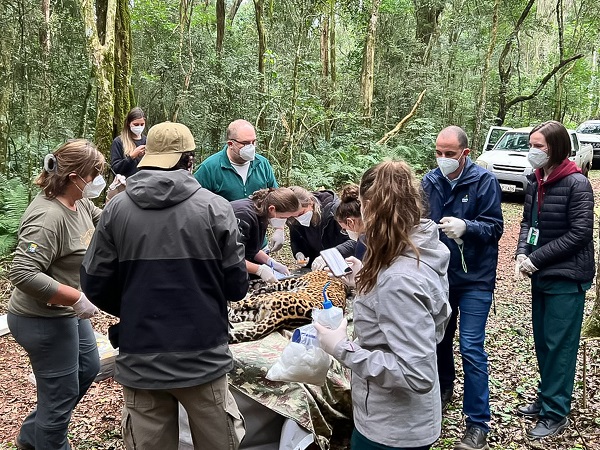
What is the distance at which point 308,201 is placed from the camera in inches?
184

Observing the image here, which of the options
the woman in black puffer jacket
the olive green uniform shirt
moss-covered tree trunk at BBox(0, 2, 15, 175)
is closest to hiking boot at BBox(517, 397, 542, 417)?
the woman in black puffer jacket

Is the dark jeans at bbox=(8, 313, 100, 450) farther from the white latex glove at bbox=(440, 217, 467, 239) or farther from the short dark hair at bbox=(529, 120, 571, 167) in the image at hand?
the short dark hair at bbox=(529, 120, 571, 167)

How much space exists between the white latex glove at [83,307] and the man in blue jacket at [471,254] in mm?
2265

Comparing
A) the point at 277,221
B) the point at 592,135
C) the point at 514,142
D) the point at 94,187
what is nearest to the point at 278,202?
the point at 277,221

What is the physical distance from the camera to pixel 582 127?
2328 cm

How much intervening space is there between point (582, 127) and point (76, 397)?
25257mm

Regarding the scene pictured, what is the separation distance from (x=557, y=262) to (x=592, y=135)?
2169 cm

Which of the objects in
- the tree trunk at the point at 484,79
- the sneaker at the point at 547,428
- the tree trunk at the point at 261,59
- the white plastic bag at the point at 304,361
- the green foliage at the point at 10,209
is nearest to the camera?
the white plastic bag at the point at 304,361

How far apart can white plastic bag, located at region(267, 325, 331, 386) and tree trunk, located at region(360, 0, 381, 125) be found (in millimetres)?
12934

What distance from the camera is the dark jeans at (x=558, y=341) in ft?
11.9

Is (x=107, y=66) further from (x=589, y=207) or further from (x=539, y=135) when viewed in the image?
(x=589, y=207)

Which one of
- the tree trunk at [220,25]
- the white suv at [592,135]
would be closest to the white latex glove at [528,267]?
the tree trunk at [220,25]

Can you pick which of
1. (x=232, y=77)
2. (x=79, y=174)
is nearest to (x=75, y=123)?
(x=232, y=77)

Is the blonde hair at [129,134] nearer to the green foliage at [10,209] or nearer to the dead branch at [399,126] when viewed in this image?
the green foliage at [10,209]
